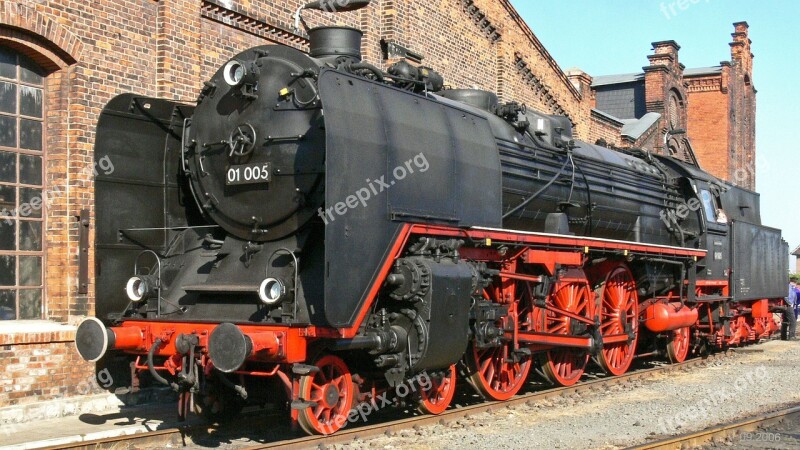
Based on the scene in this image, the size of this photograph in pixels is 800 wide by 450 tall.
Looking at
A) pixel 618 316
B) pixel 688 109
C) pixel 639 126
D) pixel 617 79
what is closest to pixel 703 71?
pixel 688 109

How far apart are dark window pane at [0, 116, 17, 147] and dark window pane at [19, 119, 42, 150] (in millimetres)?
67

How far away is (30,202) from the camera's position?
30.2ft

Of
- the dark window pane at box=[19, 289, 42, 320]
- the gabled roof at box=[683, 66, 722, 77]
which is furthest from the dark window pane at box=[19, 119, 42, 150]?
the gabled roof at box=[683, 66, 722, 77]

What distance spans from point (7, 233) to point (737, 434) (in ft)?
24.5

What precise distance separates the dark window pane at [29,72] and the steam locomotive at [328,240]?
1.40 metres

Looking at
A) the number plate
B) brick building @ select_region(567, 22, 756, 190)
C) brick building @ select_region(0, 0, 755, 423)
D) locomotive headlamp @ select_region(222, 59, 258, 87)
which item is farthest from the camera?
brick building @ select_region(567, 22, 756, 190)

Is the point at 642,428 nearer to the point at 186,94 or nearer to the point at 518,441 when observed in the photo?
the point at 518,441

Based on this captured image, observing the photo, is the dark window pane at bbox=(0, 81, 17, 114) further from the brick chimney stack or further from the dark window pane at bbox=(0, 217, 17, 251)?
the brick chimney stack

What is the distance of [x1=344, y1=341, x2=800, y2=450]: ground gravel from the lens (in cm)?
774

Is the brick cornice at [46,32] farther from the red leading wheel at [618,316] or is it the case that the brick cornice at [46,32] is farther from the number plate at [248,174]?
the red leading wheel at [618,316]

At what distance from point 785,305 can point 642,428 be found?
Answer: 39.2ft

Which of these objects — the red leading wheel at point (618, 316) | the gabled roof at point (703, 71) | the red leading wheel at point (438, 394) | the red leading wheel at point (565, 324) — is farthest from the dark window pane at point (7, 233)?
the gabled roof at point (703, 71)

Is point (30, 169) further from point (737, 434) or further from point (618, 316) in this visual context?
point (618, 316)

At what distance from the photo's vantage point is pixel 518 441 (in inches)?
306
